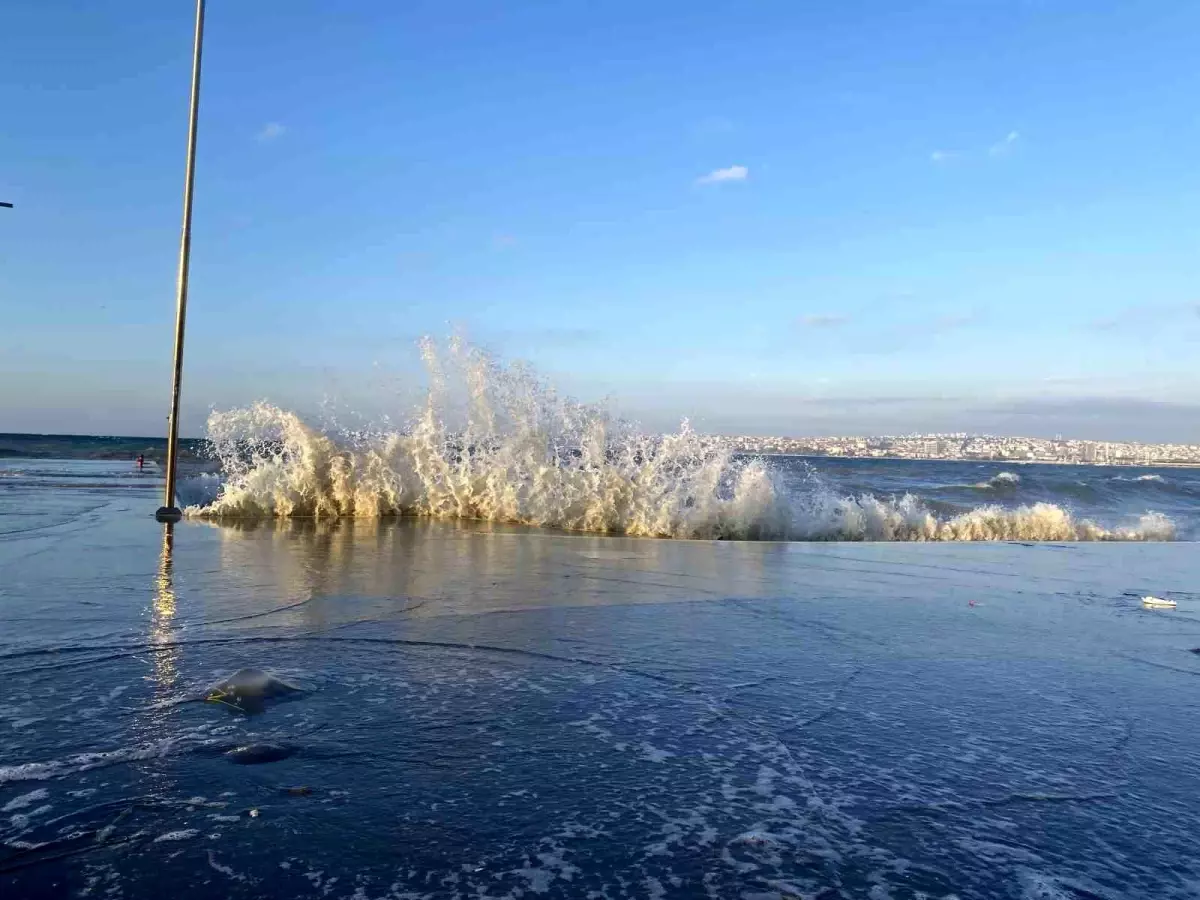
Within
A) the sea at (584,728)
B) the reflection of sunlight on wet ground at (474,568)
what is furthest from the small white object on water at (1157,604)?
the reflection of sunlight on wet ground at (474,568)

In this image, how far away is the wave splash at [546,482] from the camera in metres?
14.5

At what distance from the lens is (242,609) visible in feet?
19.7

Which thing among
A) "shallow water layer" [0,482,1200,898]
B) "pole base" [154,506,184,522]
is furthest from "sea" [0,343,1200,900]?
"pole base" [154,506,184,522]

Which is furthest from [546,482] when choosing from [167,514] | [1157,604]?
[1157,604]

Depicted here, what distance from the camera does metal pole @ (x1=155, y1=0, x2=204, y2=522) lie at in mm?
12109

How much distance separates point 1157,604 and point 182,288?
39.1 feet

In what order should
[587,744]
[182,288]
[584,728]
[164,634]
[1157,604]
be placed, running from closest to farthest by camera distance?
[587,744], [584,728], [164,634], [1157,604], [182,288]

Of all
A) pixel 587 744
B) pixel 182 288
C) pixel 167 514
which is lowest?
pixel 587 744

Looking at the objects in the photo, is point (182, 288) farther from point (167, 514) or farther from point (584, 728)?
point (584, 728)

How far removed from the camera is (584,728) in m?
3.66

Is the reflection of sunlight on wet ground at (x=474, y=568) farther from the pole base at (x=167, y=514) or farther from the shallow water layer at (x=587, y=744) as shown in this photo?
the pole base at (x=167, y=514)

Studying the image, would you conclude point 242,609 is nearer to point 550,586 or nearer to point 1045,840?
point 550,586

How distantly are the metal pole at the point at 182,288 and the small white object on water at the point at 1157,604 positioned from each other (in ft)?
36.1

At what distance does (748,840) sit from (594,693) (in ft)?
5.19
